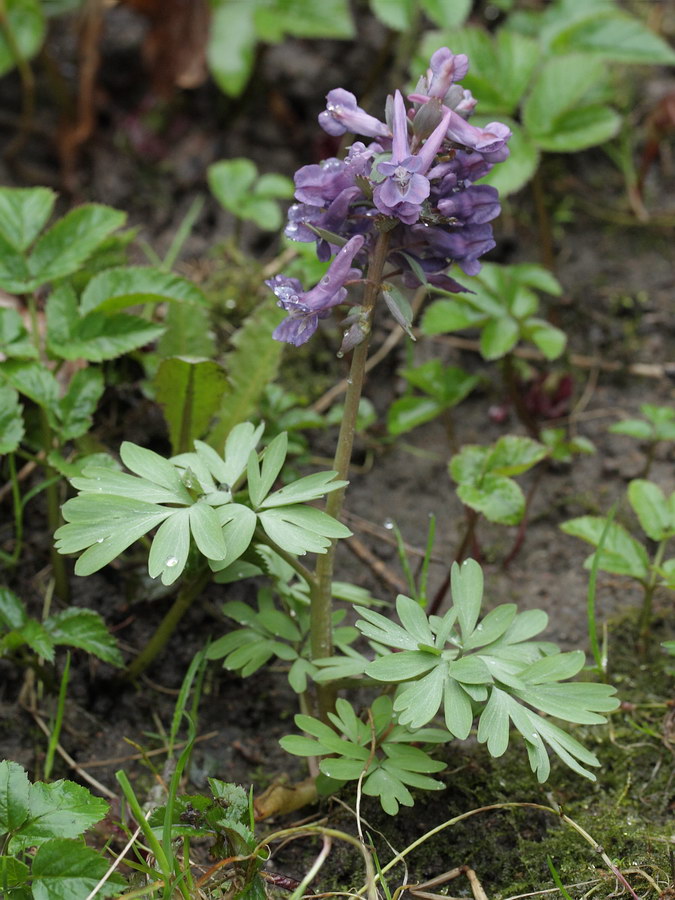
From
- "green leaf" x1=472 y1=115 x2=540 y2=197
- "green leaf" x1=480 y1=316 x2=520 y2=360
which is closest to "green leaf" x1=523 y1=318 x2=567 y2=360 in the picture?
"green leaf" x1=480 y1=316 x2=520 y2=360

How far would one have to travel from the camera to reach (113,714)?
8.25 feet

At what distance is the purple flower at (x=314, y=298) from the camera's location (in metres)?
1.94

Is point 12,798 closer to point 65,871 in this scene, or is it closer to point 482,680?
point 65,871

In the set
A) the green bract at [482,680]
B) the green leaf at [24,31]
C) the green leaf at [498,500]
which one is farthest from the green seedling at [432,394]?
the green leaf at [24,31]

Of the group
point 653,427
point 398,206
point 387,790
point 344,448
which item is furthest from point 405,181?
point 653,427

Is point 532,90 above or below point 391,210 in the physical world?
below

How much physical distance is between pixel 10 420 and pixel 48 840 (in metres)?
1.12

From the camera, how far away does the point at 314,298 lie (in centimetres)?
196

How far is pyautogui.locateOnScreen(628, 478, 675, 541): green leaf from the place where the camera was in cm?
246

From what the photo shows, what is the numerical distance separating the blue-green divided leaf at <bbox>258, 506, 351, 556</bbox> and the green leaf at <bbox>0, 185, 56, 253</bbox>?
4.71ft

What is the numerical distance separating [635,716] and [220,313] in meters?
2.15

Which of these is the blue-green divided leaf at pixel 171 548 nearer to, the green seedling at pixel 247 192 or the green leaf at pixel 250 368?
the green leaf at pixel 250 368

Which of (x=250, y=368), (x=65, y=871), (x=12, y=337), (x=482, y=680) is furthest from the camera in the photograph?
(x=250, y=368)

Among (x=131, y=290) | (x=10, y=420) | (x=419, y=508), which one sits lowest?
(x=419, y=508)
